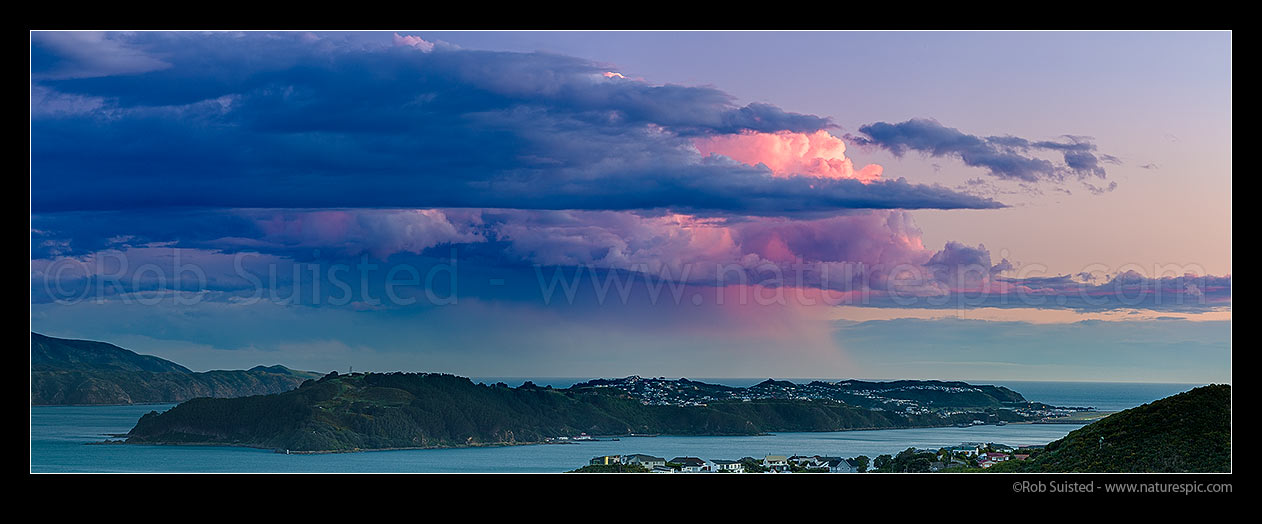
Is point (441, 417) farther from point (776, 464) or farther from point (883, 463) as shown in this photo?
point (883, 463)

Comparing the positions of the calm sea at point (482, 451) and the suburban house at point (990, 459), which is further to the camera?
the calm sea at point (482, 451)

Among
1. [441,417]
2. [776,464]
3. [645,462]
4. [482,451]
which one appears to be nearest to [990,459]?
[776,464]

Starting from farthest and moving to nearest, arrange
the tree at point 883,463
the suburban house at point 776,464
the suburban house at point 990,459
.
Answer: the suburban house at point 776,464 < the tree at point 883,463 < the suburban house at point 990,459

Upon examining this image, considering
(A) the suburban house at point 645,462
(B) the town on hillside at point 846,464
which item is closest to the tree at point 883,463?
(B) the town on hillside at point 846,464

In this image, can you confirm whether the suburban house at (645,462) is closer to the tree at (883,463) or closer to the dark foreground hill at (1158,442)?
the tree at (883,463)

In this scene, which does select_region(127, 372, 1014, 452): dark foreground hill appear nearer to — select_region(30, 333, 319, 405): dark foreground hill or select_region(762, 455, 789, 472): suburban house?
select_region(30, 333, 319, 405): dark foreground hill

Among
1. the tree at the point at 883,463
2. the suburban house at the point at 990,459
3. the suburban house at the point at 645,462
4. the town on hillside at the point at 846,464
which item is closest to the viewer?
the suburban house at the point at 990,459

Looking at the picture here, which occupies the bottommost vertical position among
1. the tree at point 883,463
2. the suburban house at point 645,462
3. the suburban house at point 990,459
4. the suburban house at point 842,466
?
the suburban house at point 645,462
